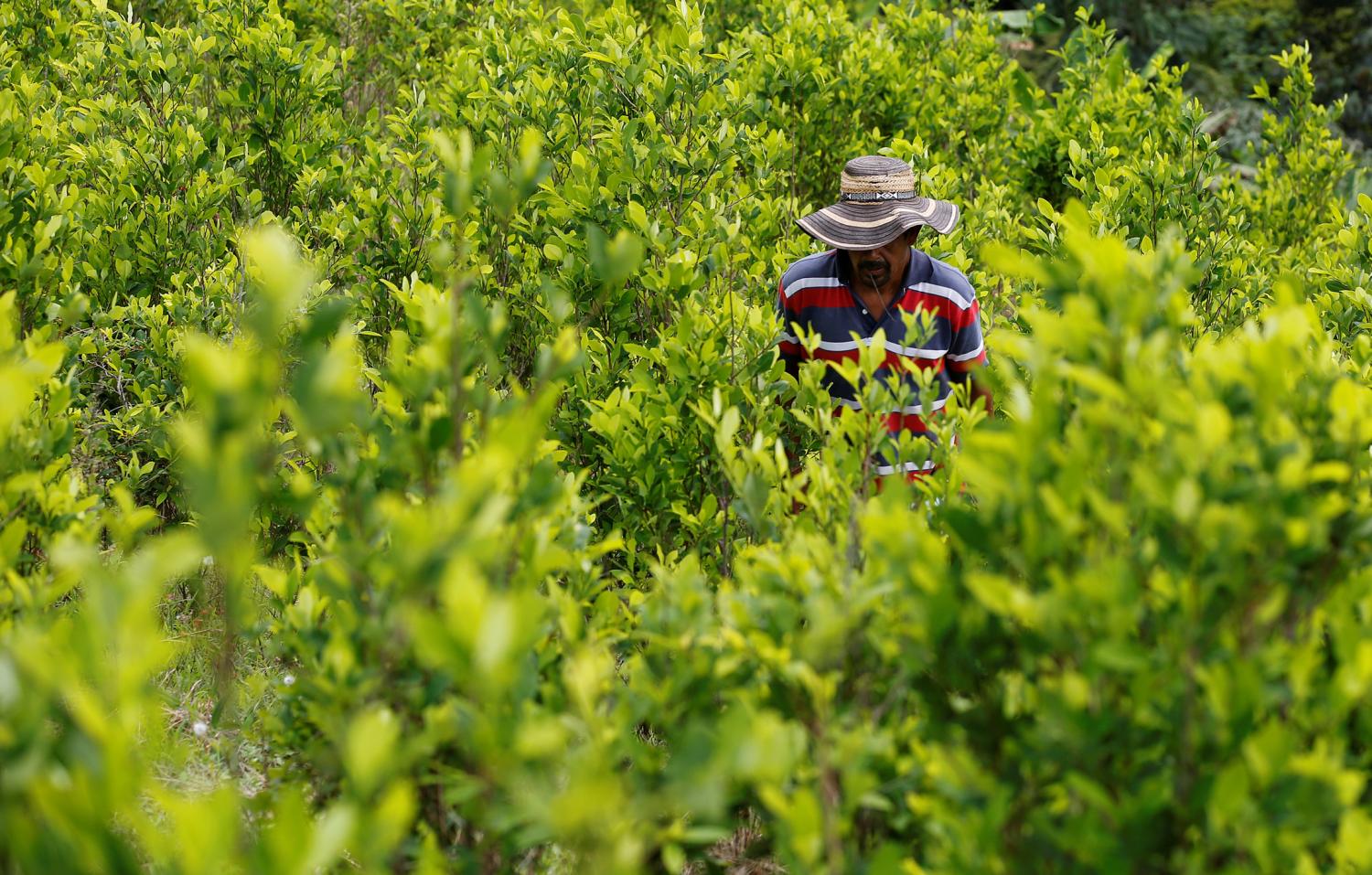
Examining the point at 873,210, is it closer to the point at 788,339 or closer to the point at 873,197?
the point at 873,197

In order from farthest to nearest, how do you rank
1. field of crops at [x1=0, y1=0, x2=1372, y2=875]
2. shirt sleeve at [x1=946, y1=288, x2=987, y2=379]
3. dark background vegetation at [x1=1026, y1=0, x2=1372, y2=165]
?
1. dark background vegetation at [x1=1026, y1=0, x2=1372, y2=165]
2. shirt sleeve at [x1=946, y1=288, x2=987, y2=379]
3. field of crops at [x1=0, y1=0, x2=1372, y2=875]

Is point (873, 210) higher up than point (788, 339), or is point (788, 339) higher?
point (873, 210)

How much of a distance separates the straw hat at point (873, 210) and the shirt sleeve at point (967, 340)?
0.30 m

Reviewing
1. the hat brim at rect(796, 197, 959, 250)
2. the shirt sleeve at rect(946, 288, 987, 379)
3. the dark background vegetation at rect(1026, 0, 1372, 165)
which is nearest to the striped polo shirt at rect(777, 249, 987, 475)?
the shirt sleeve at rect(946, 288, 987, 379)

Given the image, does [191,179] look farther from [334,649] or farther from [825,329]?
[334,649]

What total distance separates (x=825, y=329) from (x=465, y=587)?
2.47 meters

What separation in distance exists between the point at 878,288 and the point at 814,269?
213 mm

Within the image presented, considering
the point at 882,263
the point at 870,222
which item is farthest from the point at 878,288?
the point at 870,222

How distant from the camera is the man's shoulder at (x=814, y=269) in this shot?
3.64 meters

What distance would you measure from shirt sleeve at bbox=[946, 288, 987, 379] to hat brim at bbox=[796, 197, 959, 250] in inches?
11.7

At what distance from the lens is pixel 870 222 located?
3555 mm

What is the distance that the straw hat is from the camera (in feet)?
11.5

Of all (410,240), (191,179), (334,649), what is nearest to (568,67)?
(410,240)

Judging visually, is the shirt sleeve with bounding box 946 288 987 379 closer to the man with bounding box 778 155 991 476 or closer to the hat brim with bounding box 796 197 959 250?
the man with bounding box 778 155 991 476
